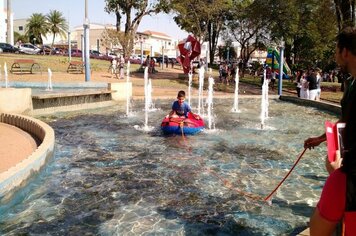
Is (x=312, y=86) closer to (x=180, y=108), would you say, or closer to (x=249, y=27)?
(x=180, y=108)

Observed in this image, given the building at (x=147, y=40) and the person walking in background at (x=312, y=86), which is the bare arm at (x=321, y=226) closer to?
the person walking in background at (x=312, y=86)

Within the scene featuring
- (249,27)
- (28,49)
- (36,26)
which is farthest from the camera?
(36,26)

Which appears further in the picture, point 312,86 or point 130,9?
point 130,9

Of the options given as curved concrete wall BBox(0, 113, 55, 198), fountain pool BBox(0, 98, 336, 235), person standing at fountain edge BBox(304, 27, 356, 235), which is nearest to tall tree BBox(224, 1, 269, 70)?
fountain pool BBox(0, 98, 336, 235)

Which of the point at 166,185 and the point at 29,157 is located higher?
the point at 29,157

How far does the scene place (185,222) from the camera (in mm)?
5711

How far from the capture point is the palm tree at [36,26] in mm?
78938

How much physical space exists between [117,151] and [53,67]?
84.3ft

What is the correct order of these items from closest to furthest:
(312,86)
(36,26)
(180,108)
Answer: (180,108), (312,86), (36,26)

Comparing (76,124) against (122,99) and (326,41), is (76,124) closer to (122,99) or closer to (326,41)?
(122,99)

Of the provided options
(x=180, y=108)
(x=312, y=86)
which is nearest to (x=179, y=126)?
(x=180, y=108)

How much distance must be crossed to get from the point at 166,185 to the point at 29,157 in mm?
2574

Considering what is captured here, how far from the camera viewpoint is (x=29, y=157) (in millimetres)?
7195

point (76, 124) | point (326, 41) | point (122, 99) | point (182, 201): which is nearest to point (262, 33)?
point (326, 41)
